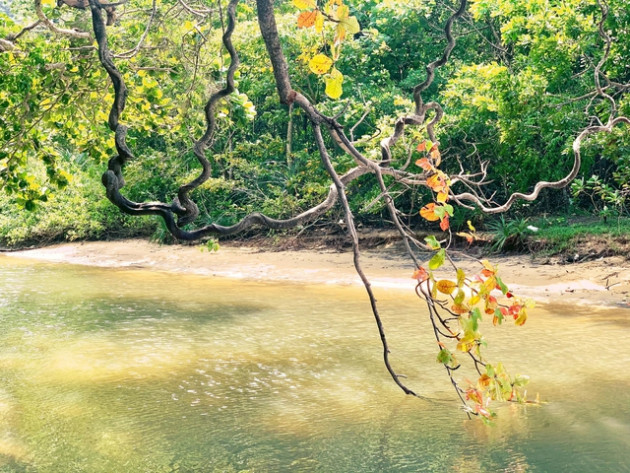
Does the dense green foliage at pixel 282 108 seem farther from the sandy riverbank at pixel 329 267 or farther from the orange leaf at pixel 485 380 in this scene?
the orange leaf at pixel 485 380

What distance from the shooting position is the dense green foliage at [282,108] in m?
5.39

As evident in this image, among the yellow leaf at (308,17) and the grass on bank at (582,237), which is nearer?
the yellow leaf at (308,17)

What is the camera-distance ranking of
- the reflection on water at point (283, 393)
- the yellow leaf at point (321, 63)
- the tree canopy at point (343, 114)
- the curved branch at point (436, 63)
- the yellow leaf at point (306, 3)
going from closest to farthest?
the yellow leaf at point (306, 3), the yellow leaf at point (321, 63), the tree canopy at point (343, 114), the curved branch at point (436, 63), the reflection on water at point (283, 393)

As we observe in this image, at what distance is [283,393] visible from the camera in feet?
21.1

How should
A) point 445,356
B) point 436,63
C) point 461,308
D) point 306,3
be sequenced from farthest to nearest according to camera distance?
point 436,63, point 445,356, point 461,308, point 306,3

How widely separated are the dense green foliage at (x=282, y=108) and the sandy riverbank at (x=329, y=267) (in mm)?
923

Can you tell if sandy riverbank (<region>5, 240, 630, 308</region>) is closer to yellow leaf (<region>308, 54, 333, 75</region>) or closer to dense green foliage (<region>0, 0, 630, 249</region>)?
dense green foliage (<region>0, 0, 630, 249</region>)

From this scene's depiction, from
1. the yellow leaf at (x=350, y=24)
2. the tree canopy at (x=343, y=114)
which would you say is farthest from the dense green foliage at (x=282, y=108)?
the yellow leaf at (x=350, y=24)

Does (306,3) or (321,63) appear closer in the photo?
(306,3)

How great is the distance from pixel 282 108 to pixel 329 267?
4736mm

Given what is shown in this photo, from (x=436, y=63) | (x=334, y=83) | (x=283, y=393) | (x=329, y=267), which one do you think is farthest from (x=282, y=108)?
(x=334, y=83)

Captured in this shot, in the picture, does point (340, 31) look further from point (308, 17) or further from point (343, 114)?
point (343, 114)

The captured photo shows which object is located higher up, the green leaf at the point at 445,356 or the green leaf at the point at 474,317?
the green leaf at the point at 474,317

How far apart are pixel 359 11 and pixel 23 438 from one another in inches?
604
